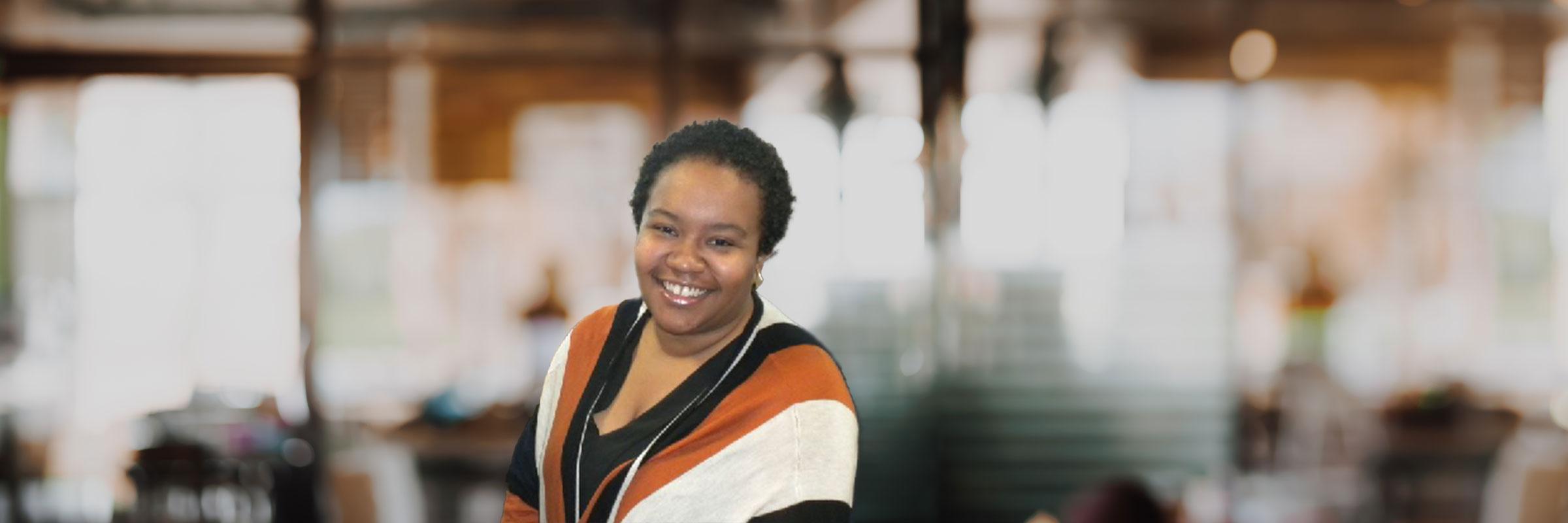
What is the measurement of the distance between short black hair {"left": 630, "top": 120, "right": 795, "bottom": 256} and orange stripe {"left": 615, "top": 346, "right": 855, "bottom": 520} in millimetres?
139

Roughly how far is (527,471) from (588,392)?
Answer: 0.13 metres

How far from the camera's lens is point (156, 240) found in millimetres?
8781

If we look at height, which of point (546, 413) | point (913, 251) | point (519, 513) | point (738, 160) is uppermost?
point (738, 160)

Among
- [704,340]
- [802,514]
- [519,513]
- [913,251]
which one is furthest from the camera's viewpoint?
[913,251]

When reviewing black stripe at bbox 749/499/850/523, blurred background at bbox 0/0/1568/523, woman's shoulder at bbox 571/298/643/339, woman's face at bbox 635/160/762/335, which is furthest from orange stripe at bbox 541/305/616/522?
blurred background at bbox 0/0/1568/523

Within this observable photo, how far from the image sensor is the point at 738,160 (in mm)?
1416

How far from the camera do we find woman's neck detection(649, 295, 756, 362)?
1458 millimetres

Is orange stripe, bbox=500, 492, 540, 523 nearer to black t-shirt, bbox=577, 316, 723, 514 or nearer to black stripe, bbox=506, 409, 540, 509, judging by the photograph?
black stripe, bbox=506, 409, 540, 509

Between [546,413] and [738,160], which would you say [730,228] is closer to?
[738,160]

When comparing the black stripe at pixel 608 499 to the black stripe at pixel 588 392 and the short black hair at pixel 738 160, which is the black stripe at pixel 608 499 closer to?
the black stripe at pixel 588 392

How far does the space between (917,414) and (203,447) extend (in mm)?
2780

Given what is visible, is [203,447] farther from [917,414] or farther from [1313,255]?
[1313,255]

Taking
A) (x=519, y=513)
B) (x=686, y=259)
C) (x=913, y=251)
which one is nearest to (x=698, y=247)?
(x=686, y=259)

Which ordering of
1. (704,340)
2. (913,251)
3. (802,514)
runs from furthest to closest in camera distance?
1. (913,251)
2. (704,340)
3. (802,514)
